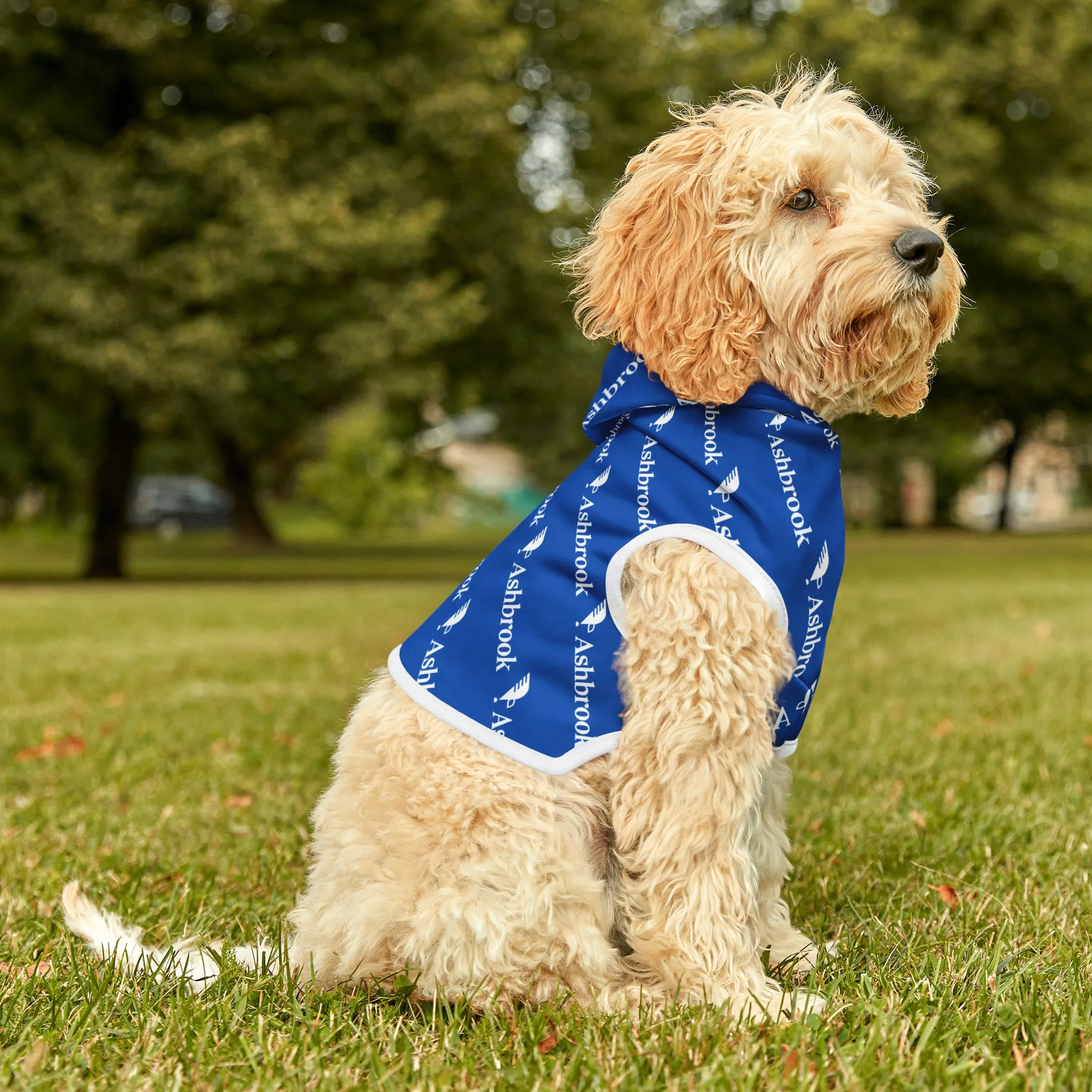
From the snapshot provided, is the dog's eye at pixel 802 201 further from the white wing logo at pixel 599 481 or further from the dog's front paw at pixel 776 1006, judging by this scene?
the dog's front paw at pixel 776 1006

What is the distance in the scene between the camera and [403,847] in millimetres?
2826

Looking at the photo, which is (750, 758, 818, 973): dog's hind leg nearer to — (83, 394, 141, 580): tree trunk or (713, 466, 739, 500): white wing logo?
(713, 466, 739, 500): white wing logo

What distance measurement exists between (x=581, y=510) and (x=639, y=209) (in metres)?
0.79

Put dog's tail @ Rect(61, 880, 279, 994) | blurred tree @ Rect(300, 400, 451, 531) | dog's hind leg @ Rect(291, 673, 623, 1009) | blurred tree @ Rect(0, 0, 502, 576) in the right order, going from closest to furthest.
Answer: dog's hind leg @ Rect(291, 673, 623, 1009), dog's tail @ Rect(61, 880, 279, 994), blurred tree @ Rect(0, 0, 502, 576), blurred tree @ Rect(300, 400, 451, 531)

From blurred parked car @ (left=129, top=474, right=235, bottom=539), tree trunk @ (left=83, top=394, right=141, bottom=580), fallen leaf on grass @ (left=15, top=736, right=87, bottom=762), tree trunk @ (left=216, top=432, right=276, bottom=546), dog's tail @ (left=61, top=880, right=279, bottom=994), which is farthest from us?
blurred parked car @ (left=129, top=474, right=235, bottom=539)

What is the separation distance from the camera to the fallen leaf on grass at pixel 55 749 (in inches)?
243

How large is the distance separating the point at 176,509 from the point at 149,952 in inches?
1847

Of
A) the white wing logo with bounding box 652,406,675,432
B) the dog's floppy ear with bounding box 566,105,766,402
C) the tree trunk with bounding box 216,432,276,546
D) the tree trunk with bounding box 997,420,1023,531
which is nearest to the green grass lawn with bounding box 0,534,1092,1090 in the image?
the white wing logo with bounding box 652,406,675,432

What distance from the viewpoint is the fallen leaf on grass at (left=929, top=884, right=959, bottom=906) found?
375 cm

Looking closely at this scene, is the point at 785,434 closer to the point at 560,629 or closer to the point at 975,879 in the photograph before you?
the point at 560,629

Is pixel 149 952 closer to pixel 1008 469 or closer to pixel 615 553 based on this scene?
pixel 615 553

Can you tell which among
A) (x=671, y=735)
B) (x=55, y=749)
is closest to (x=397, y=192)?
(x=55, y=749)

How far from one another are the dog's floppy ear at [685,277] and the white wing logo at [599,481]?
26 centimetres

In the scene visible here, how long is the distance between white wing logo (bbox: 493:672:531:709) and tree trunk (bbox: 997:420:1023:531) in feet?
109
